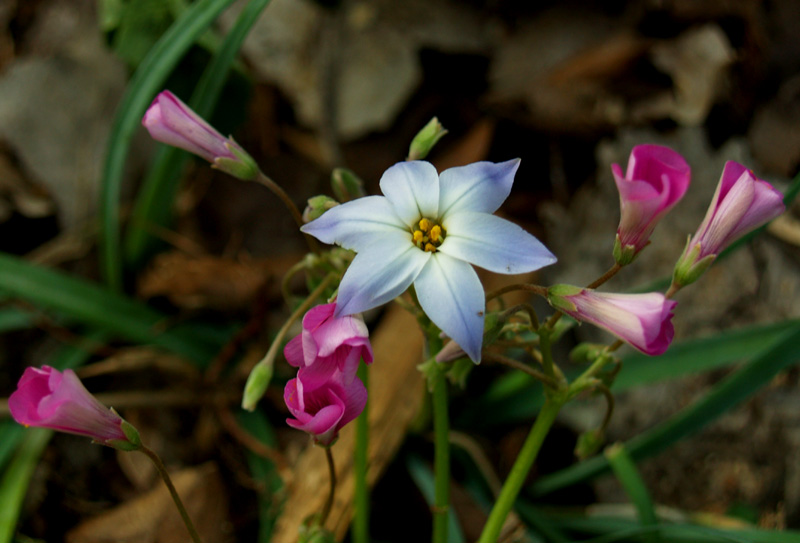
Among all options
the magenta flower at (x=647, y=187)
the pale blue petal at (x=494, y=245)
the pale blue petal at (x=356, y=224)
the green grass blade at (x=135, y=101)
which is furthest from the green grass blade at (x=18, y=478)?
the magenta flower at (x=647, y=187)

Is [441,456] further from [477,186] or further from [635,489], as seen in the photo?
[635,489]

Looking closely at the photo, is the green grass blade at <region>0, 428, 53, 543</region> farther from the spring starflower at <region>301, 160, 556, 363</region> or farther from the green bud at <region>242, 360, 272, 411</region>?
the spring starflower at <region>301, 160, 556, 363</region>

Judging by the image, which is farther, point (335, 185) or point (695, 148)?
point (695, 148)

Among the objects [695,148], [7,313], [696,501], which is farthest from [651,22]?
[7,313]

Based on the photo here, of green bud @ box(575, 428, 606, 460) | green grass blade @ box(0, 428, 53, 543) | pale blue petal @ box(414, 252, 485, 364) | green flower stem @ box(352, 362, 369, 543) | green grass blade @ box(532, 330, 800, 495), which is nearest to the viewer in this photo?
pale blue petal @ box(414, 252, 485, 364)

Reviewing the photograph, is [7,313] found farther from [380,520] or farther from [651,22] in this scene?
[651,22]

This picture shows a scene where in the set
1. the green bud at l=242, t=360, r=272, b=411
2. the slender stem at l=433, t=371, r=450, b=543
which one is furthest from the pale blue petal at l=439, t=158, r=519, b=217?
the green bud at l=242, t=360, r=272, b=411
